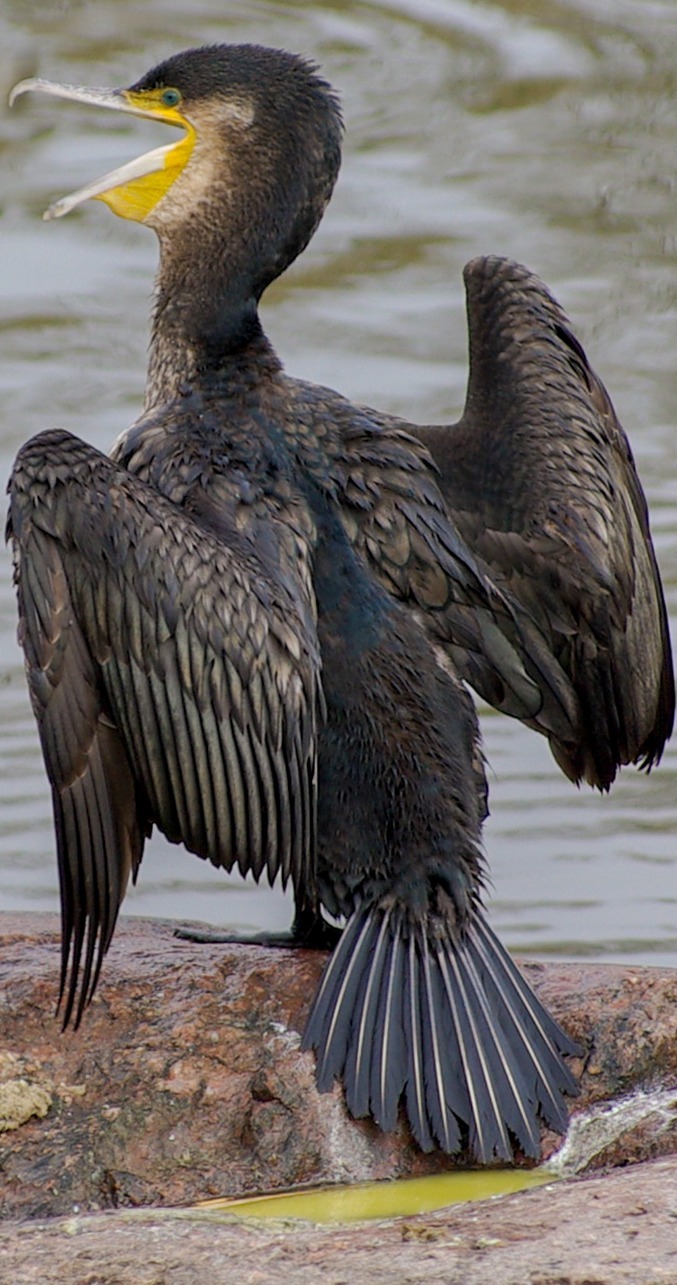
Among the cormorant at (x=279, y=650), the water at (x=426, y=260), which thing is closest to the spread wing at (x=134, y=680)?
the cormorant at (x=279, y=650)

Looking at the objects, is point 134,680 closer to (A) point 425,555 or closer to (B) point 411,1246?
(A) point 425,555

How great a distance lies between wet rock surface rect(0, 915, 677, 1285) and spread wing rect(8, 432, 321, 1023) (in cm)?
→ 13

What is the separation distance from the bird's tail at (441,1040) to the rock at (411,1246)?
0.45 m

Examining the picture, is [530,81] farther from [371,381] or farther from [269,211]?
[269,211]

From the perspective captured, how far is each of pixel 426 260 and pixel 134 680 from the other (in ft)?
19.7

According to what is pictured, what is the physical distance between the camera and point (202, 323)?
16.0 feet

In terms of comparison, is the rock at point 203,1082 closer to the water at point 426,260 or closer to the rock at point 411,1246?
the rock at point 411,1246

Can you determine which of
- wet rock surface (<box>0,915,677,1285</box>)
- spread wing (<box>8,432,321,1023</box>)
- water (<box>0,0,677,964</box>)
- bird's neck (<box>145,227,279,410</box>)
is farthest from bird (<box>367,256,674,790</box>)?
water (<box>0,0,677,964</box>)

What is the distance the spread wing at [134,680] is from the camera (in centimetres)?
408

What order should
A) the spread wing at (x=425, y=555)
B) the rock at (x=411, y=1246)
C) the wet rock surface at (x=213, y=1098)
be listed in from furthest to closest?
the spread wing at (x=425, y=555) < the wet rock surface at (x=213, y=1098) < the rock at (x=411, y=1246)

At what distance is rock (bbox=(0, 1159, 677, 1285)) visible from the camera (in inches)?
129

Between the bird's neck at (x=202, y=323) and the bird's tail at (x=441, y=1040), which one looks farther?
the bird's neck at (x=202, y=323)

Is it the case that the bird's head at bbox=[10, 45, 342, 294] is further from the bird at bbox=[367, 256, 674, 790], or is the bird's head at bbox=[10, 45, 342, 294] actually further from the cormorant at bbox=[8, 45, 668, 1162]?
the bird at bbox=[367, 256, 674, 790]

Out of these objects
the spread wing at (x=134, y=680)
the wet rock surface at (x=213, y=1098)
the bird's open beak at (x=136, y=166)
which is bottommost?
the wet rock surface at (x=213, y=1098)
